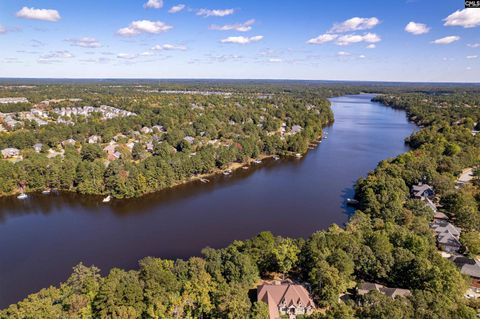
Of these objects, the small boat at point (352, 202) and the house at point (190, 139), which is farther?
the house at point (190, 139)

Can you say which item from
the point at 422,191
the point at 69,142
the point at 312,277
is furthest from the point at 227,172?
the point at 69,142

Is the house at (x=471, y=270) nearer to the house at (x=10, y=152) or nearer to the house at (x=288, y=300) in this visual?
the house at (x=288, y=300)

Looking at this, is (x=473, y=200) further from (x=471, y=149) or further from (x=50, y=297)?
(x=50, y=297)

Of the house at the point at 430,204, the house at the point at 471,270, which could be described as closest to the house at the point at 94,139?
the house at the point at 430,204

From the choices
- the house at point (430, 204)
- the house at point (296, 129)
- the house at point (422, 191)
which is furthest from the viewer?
the house at point (296, 129)

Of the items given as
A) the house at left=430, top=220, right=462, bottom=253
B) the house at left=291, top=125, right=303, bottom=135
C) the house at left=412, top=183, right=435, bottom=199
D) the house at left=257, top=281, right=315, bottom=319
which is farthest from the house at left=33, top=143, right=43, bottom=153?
the house at left=430, top=220, right=462, bottom=253

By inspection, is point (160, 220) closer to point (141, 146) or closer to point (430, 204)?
point (141, 146)

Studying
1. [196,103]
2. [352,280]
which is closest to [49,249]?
[352,280]
